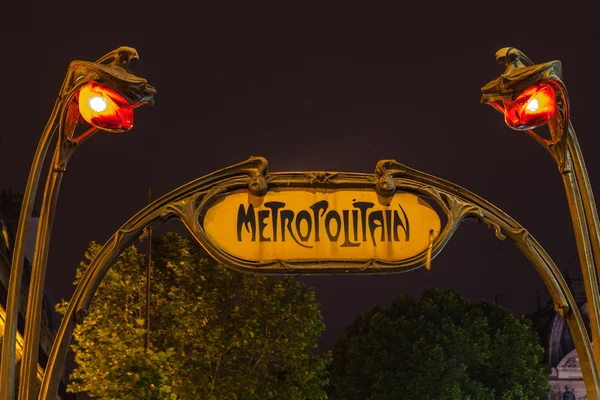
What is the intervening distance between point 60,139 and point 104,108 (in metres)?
0.50

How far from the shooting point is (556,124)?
9.33m

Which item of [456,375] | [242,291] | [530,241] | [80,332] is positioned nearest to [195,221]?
[530,241]

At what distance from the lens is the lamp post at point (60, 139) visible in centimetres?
870

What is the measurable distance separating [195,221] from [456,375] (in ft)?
130

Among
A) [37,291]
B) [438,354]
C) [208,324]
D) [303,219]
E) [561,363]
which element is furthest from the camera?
[561,363]

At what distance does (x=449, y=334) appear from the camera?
49719 millimetres

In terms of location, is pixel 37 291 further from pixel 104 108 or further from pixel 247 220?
pixel 247 220

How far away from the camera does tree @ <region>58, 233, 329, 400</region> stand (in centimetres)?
3053

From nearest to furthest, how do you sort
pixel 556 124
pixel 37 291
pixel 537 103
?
pixel 37 291 < pixel 537 103 < pixel 556 124

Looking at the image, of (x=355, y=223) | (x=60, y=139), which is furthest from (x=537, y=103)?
(x=60, y=139)

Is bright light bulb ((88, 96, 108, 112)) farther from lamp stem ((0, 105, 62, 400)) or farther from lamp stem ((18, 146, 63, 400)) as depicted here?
lamp stem ((18, 146, 63, 400))

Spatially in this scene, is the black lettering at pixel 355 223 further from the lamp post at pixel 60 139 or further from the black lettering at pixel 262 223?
the lamp post at pixel 60 139

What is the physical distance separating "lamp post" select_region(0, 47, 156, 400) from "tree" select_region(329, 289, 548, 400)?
39093 millimetres

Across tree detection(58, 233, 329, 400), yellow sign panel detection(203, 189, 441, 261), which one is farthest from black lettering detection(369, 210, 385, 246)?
tree detection(58, 233, 329, 400)
